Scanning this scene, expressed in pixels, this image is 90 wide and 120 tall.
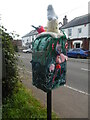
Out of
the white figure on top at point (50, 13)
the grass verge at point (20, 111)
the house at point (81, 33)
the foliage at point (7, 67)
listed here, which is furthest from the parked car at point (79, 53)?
the white figure on top at point (50, 13)

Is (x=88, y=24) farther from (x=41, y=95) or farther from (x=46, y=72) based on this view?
(x=46, y=72)

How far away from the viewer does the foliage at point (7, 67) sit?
2852 millimetres

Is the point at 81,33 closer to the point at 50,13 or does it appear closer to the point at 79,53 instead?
the point at 79,53

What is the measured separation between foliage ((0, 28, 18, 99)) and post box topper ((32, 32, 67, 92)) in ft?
3.09

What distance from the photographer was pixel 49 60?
1.92m

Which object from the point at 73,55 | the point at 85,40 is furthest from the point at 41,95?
the point at 85,40

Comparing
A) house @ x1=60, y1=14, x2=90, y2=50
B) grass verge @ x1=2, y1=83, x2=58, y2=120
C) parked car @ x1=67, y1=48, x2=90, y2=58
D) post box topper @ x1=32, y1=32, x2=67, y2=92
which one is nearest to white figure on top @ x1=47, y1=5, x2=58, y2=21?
post box topper @ x1=32, y1=32, x2=67, y2=92

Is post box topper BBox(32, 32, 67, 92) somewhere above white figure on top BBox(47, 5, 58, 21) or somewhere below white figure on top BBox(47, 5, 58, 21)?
below

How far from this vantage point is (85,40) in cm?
2358

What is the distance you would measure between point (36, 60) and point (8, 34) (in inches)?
58.0

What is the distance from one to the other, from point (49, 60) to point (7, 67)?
1288 millimetres

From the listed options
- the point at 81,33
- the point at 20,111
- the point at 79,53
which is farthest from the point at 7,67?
the point at 81,33

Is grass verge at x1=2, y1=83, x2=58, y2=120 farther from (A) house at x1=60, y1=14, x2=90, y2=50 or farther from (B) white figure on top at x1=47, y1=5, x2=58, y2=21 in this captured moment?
(A) house at x1=60, y1=14, x2=90, y2=50

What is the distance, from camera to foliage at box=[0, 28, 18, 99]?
2.85 m
